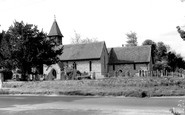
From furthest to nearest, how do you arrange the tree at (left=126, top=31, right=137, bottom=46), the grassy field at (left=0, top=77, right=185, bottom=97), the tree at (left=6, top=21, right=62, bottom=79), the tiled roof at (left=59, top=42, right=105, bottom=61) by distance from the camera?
the tree at (left=126, top=31, right=137, bottom=46), the tiled roof at (left=59, top=42, right=105, bottom=61), the tree at (left=6, top=21, right=62, bottom=79), the grassy field at (left=0, top=77, right=185, bottom=97)

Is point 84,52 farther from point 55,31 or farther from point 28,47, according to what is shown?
point 28,47

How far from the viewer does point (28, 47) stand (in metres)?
38.2

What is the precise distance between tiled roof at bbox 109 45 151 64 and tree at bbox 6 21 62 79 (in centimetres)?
2259

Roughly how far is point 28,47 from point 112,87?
46.6 feet

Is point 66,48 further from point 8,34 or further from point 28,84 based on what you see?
point 28,84

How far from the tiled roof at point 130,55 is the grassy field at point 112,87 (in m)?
25.8

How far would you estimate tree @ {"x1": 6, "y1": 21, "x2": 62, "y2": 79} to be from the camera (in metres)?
37.7

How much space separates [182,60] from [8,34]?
53.3 m

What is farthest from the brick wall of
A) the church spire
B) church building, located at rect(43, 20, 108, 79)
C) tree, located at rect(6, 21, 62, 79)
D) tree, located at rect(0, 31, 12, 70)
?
tree, located at rect(0, 31, 12, 70)

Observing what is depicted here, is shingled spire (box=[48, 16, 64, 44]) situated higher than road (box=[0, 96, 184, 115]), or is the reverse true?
shingled spire (box=[48, 16, 64, 44])

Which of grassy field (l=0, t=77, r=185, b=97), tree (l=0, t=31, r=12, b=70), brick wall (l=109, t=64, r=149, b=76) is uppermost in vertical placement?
tree (l=0, t=31, r=12, b=70)

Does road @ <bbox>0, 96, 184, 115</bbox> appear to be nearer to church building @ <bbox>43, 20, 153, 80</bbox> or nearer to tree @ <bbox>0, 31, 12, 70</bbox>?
tree @ <bbox>0, 31, 12, 70</bbox>

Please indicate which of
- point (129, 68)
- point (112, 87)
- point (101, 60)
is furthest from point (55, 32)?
point (112, 87)

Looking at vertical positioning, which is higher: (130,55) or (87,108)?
(130,55)
